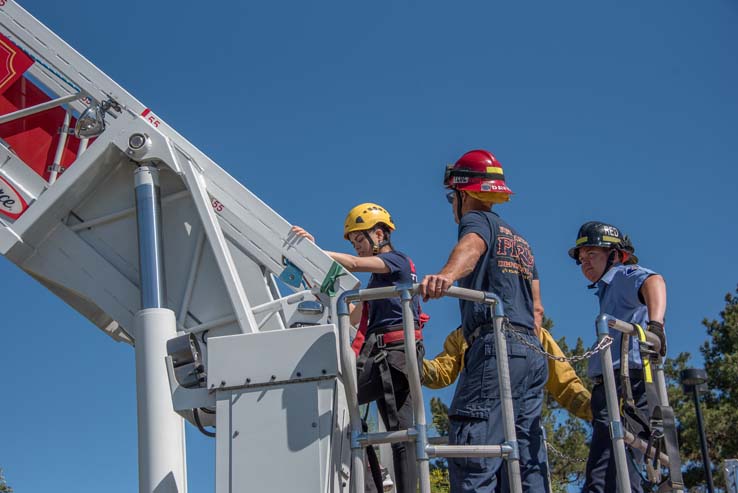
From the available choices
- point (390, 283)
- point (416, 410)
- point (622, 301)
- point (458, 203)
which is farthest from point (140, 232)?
point (622, 301)

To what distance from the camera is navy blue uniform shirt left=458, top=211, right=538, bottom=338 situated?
550cm

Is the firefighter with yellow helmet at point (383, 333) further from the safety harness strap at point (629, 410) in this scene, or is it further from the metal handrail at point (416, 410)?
the safety harness strap at point (629, 410)

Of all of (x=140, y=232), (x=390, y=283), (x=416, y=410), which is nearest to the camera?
(x=416, y=410)

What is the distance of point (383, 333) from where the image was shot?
20.1 feet

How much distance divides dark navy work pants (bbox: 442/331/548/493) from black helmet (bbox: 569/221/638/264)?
4.57 feet

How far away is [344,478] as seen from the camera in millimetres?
5117

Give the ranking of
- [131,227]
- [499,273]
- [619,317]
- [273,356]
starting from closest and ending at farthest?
1. [273,356]
2. [499,273]
3. [619,317]
4. [131,227]

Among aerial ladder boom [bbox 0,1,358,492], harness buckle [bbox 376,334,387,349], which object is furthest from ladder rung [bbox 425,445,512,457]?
aerial ladder boom [bbox 0,1,358,492]

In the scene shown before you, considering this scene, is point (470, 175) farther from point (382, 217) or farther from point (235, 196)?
point (235, 196)

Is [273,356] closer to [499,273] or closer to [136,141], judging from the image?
[499,273]

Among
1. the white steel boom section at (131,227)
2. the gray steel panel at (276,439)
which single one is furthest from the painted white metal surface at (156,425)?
the gray steel panel at (276,439)

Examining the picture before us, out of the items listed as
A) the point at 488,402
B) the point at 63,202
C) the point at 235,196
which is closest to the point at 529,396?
the point at 488,402

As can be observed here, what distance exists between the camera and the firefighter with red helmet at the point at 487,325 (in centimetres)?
500

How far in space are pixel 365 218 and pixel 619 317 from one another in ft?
5.83
